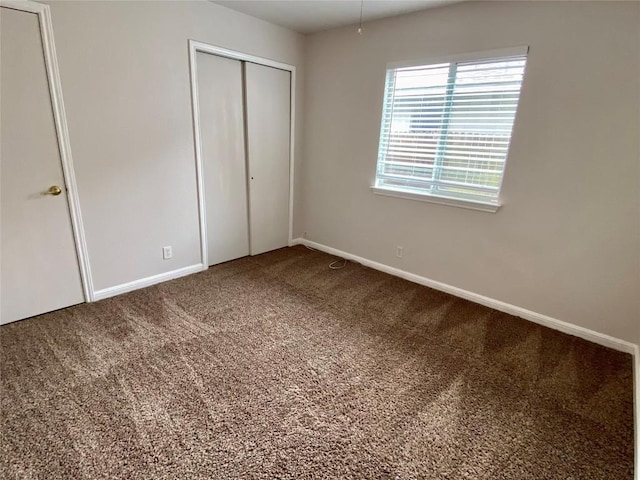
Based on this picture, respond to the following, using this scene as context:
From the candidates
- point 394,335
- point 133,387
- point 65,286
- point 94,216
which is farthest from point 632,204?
point 65,286

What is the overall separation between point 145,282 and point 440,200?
2.79 metres

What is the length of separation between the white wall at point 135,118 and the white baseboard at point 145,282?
46 millimetres

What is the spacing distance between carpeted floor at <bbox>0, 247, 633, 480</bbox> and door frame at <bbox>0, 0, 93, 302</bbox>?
1.14 ft

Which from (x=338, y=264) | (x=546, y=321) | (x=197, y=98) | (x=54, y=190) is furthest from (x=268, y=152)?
(x=546, y=321)

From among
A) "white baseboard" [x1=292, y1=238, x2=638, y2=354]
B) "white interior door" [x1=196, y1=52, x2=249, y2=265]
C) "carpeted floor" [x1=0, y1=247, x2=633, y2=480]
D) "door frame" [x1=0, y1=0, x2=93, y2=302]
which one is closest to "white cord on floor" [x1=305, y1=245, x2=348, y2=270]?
"white baseboard" [x1=292, y1=238, x2=638, y2=354]

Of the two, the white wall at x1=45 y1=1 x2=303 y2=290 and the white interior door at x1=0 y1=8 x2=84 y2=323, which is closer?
the white interior door at x1=0 y1=8 x2=84 y2=323

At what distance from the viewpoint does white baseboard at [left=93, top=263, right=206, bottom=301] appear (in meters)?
2.68

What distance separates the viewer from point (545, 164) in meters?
2.34

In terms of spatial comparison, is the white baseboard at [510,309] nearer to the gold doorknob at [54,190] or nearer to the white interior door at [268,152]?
the white interior door at [268,152]

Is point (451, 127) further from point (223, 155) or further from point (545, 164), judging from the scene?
point (223, 155)

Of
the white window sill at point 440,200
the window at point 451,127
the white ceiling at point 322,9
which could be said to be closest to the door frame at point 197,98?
the white ceiling at point 322,9

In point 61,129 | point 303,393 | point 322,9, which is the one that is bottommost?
point 303,393

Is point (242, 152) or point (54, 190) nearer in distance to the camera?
point (54, 190)

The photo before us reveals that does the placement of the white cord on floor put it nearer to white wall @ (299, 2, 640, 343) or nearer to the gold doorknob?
white wall @ (299, 2, 640, 343)
